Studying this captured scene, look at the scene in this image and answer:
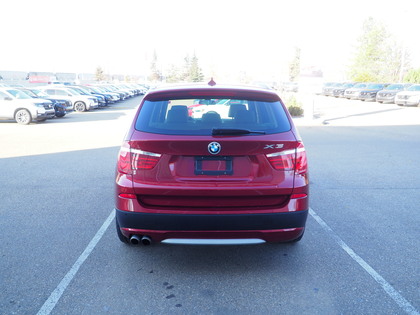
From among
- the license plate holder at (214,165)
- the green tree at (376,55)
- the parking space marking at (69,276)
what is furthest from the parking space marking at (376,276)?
the green tree at (376,55)

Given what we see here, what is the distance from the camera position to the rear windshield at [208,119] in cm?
336

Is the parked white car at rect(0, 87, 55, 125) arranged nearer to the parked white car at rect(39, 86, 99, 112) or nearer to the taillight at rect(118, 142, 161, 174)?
the parked white car at rect(39, 86, 99, 112)

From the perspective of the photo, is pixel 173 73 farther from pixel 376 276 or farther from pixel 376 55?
pixel 376 276

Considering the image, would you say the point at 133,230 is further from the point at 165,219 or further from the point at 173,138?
the point at 173,138

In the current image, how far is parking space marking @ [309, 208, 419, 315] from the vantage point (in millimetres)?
3072

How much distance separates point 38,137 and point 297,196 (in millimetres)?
11557

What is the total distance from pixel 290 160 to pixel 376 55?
64553mm

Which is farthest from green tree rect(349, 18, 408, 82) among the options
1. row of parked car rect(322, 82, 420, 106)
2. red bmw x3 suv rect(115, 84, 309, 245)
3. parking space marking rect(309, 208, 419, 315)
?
red bmw x3 suv rect(115, 84, 309, 245)

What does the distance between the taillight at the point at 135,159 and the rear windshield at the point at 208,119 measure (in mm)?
219

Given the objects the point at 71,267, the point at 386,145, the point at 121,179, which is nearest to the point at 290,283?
the point at 121,179

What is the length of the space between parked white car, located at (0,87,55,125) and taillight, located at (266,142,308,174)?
52.6 feet

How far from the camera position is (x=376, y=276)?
11.7 ft

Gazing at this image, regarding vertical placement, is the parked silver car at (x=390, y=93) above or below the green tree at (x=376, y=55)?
below

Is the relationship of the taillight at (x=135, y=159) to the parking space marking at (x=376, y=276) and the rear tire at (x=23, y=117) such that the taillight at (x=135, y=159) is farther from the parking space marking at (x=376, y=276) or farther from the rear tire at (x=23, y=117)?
the rear tire at (x=23, y=117)
